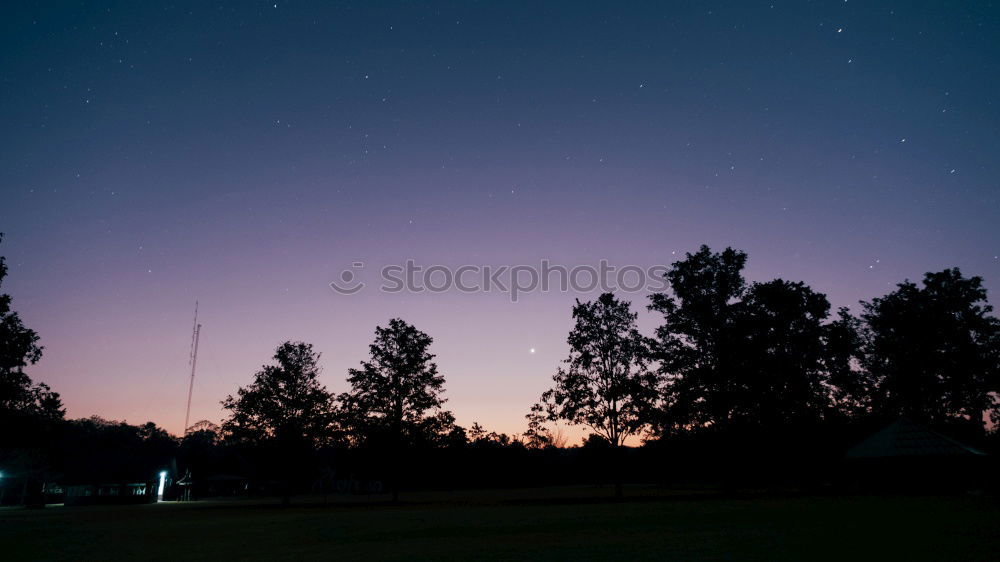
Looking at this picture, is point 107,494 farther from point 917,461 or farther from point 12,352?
point 917,461

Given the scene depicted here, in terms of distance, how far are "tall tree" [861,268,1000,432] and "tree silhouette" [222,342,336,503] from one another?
189 ft

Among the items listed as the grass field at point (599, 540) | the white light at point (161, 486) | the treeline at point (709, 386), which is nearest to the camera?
the grass field at point (599, 540)

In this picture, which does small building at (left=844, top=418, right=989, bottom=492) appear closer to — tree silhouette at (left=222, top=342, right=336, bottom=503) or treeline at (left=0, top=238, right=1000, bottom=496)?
treeline at (left=0, top=238, right=1000, bottom=496)

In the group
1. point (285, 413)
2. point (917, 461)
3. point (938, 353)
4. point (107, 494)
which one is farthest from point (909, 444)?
point (107, 494)

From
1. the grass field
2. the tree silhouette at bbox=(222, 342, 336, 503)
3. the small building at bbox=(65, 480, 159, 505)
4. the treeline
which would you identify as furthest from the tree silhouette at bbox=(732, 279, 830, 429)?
the small building at bbox=(65, 480, 159, 505)

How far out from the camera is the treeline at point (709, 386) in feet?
156

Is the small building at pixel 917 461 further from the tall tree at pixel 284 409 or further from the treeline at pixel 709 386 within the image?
the tall tree at pixel 284 409

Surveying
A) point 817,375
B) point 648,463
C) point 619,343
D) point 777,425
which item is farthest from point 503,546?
point 648,463

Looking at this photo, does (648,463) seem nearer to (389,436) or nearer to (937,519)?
(389,436)

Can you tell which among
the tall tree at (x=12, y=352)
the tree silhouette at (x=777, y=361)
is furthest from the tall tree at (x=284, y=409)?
the tree silhouette at (x=777, y=361)

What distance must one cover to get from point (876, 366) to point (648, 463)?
137 feet

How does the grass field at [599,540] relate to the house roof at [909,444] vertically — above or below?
below

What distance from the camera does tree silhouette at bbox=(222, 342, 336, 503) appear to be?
192ft

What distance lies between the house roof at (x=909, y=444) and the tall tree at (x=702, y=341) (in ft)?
33.5
